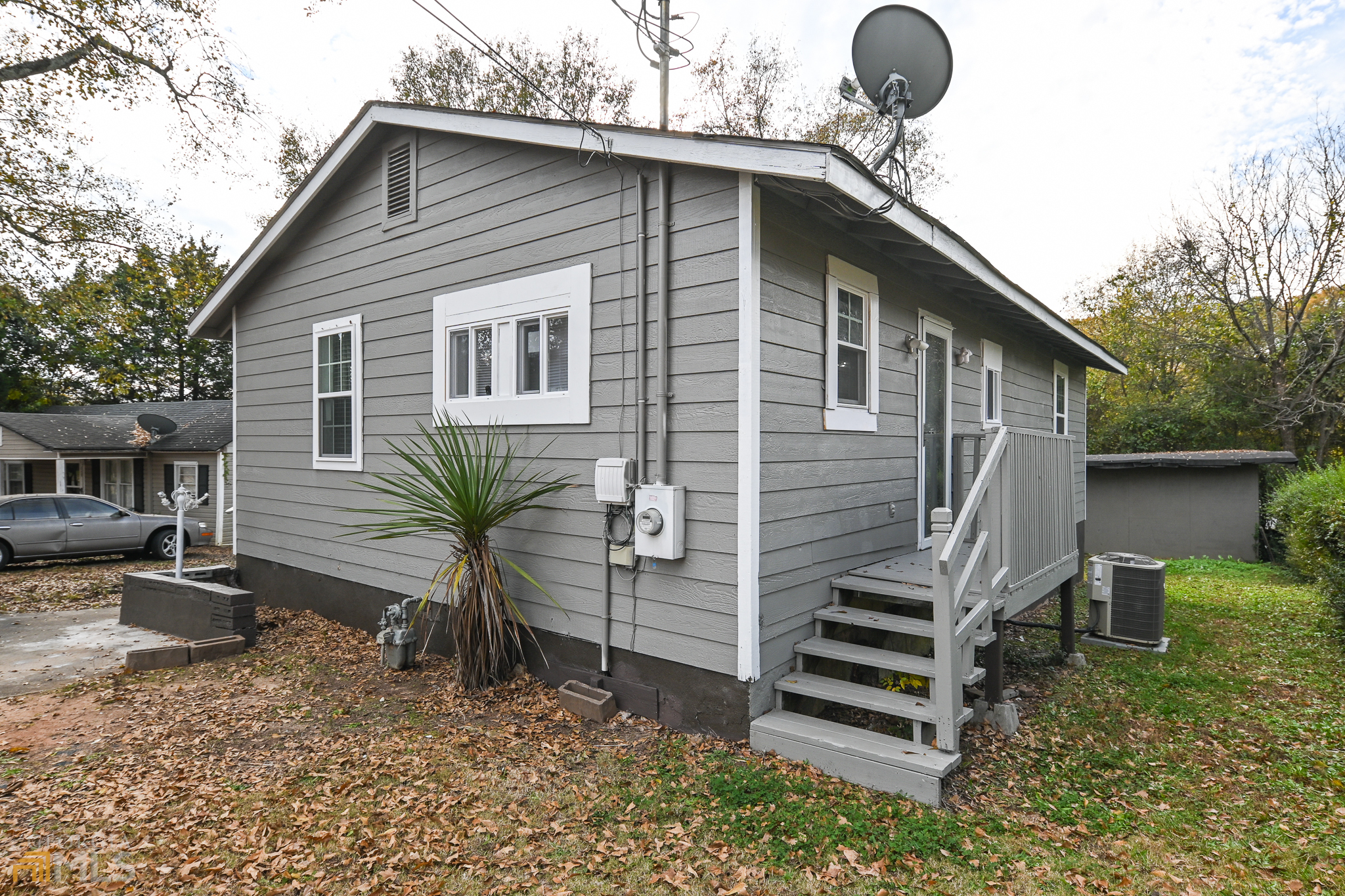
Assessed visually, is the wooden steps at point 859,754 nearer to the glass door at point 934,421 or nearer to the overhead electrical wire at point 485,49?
the glass door at point 934,421

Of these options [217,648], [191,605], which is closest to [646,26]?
[217,648]

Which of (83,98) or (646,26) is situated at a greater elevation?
(83,98)

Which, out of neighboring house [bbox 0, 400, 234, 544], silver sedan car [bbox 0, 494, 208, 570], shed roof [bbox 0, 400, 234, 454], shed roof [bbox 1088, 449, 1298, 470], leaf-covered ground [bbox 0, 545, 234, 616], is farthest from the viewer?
neighboring house [bbox 0, 400, 234, 544]

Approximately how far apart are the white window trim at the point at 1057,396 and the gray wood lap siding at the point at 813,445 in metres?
5.12

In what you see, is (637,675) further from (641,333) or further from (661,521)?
(641,333)

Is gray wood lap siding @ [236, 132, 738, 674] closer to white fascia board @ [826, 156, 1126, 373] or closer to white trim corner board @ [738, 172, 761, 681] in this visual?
white trim corner board @ [738, 172, 761, 681]

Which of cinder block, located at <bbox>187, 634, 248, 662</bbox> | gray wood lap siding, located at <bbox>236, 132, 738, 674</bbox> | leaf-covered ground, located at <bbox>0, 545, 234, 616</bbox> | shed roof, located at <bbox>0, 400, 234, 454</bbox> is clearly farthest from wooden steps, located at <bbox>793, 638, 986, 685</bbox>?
shed roof, located at <bbox>0, 400, 234, 454</bbox>

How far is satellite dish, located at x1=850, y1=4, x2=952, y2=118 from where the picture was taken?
4617 mm

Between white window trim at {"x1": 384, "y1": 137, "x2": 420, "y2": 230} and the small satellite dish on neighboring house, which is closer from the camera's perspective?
the small satellite dish on neighboring house

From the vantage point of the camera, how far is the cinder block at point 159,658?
18.0ft

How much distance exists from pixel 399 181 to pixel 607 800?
547cm

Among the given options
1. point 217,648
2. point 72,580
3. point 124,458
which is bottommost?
point 72,580

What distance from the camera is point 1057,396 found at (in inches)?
406
